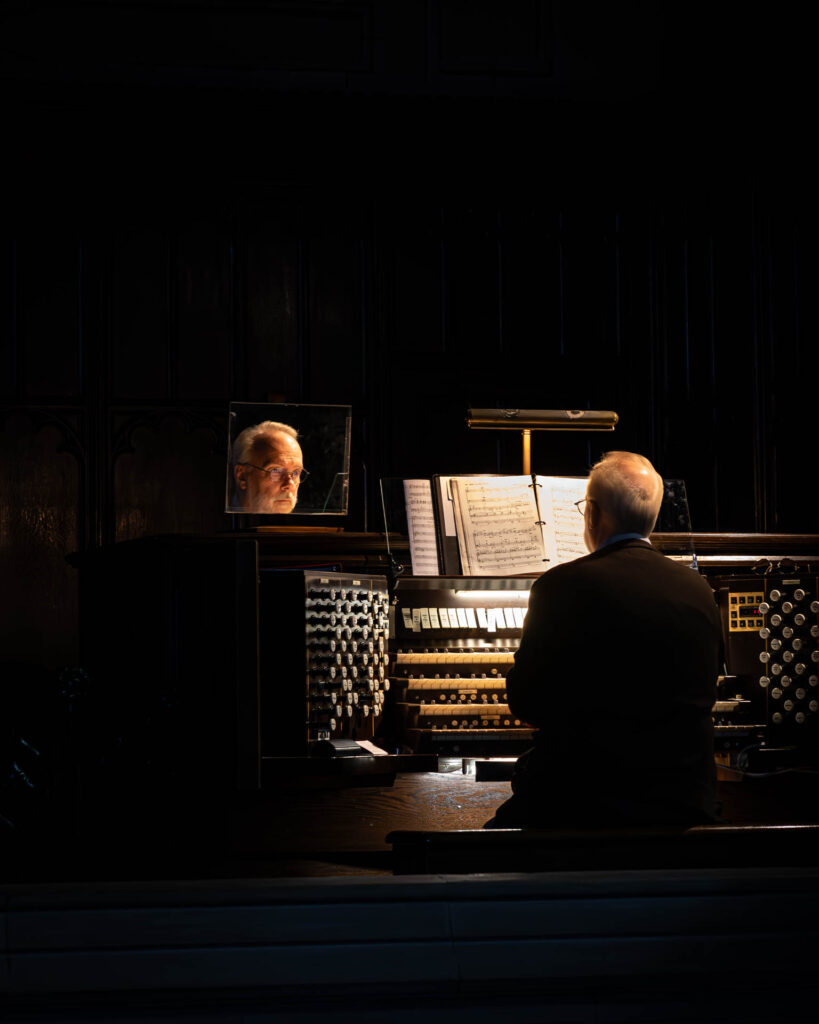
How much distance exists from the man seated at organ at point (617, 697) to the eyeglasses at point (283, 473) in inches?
58.8

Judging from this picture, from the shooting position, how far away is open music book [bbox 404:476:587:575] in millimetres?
3365

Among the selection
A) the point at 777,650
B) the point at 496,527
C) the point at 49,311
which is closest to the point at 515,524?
the point at 496,527

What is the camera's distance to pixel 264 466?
3.95 meters

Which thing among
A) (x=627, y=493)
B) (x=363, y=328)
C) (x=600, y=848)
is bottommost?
(x=600, y=848)

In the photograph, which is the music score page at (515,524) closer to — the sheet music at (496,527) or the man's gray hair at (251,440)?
the sheet music at (496,527)

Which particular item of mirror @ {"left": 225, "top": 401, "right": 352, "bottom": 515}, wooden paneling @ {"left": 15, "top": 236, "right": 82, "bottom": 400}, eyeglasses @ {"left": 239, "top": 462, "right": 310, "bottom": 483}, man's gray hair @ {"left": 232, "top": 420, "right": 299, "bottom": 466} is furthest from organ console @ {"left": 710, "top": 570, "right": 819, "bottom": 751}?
wooden paneling @ {"left": 15, "top": 236, "right": 82, "bottom": 400}

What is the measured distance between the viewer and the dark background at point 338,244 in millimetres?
6332

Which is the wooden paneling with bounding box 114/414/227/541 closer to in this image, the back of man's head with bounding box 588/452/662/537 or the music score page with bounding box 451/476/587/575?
the music score page with bounding box 451/476/587/575

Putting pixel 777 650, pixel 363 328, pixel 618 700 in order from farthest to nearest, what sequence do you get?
pixel 363 328
pixel 777 650
pixel 618 700

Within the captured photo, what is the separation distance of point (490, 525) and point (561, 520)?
0.24 m

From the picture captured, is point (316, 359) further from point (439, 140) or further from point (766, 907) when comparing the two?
point (766, 907)

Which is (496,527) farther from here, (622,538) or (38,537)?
(38,537)

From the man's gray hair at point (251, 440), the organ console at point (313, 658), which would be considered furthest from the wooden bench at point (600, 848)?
the man's gray hair at point (251, 440)

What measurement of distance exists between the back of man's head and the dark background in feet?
10.8
